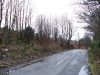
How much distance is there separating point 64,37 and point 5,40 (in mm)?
71834

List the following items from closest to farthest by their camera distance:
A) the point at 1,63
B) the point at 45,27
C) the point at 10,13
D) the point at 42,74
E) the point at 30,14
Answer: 1. the point at 42,74
2. the point at 1,63
3. the point at 10,13
4. the point at 30,14
5. the point at 45,27

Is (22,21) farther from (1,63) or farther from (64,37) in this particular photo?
(64,37)

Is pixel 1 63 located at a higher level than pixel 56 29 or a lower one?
lower

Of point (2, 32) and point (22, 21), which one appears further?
point (22, 21)

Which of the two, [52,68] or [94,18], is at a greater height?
→ [94,18]

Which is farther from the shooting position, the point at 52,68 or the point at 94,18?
the point at 52,68

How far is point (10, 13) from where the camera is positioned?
43281mm

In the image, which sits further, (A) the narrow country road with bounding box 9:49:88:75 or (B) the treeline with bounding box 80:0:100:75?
(A) the narrow country road with bounding box 9:49:88:75

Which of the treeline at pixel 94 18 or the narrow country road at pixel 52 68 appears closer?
the treeline at pixel 94 18

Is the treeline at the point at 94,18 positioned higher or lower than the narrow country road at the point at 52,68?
higher

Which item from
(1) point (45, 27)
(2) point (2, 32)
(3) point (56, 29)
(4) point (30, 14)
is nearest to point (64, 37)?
(3) point (56, 29)

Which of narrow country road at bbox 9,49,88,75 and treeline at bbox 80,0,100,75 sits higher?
treeline at bbox 80,0,100,75

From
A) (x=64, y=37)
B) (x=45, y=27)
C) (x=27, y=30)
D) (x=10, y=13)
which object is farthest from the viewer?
(x=64, y=37)

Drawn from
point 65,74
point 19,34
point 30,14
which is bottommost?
point 65,74
